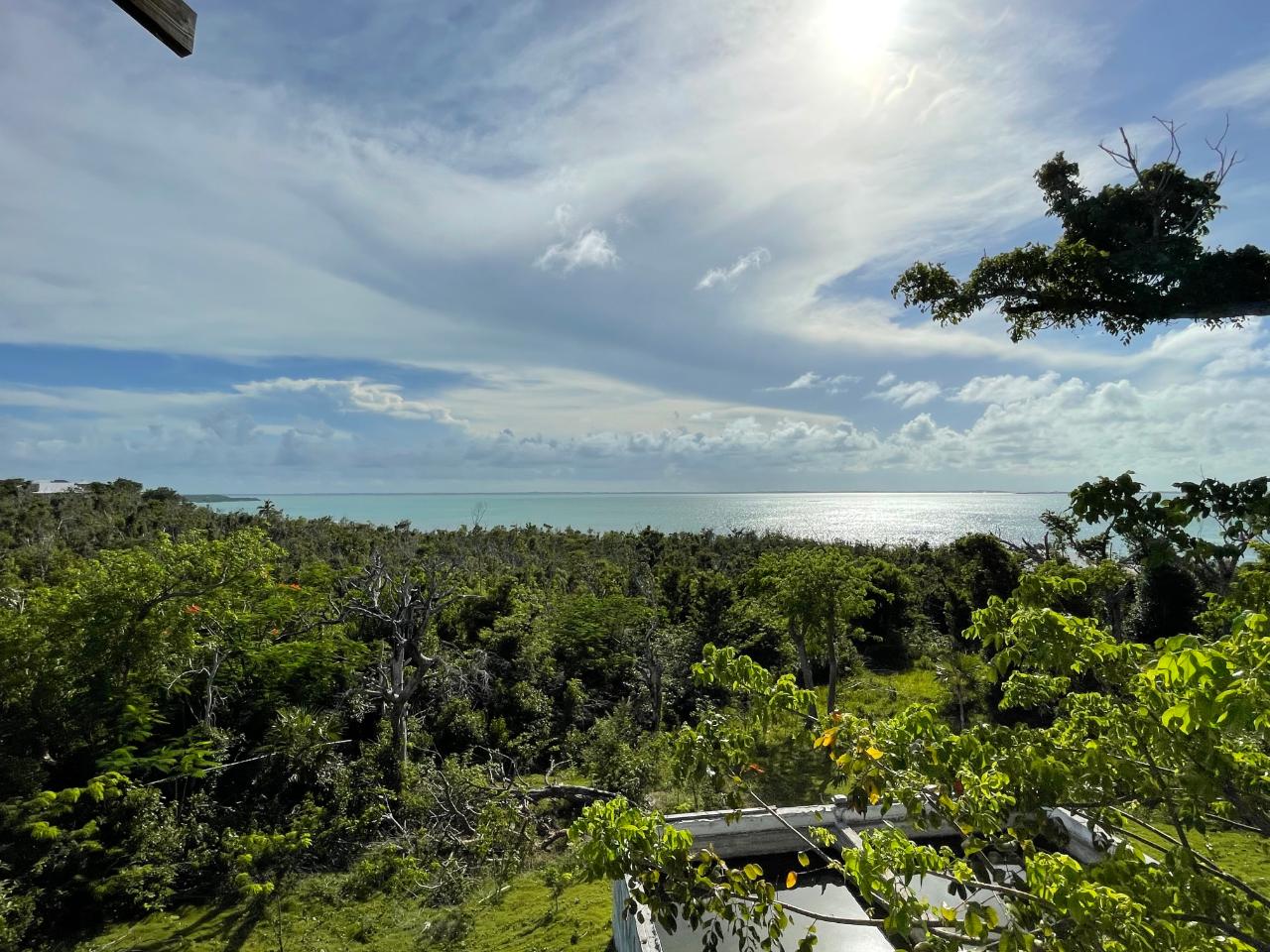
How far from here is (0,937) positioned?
8.22 meters

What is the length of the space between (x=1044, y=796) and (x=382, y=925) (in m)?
12.1

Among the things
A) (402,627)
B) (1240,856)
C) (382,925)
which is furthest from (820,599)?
(382,925)

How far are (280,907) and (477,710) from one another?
775 cm

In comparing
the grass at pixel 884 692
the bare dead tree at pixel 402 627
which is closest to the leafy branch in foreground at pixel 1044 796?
the bare dead tree at pixel 402 627

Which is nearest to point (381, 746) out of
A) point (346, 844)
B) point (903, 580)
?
point (346, 844)

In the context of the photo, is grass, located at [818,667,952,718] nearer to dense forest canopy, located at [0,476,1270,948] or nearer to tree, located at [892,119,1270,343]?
dense forest canopy, located at [0,476,1270,948]

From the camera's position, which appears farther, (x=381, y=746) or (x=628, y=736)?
(x=628, y=736)

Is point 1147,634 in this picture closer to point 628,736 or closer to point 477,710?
point 628,736

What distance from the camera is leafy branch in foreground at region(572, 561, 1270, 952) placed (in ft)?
8.25

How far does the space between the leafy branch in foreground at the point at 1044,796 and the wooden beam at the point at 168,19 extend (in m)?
3.68

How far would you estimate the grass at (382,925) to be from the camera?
10164mm

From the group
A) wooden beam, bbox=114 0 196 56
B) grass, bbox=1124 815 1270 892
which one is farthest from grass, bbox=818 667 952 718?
wooden beam, bbox=114 0 196 56

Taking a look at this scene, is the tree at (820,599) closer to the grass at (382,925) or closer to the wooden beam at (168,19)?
the grass at (382,925)

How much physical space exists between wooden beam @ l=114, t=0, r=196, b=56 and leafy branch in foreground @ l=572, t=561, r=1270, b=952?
368 cm
